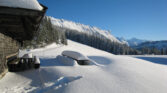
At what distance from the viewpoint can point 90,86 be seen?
15.0ft

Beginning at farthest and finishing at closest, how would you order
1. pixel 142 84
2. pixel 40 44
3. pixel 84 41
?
pixel 84 41
pixel 40 44
pixel 142 84

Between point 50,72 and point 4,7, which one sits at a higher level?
point 4,7

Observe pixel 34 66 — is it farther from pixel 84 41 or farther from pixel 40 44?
pixel 84 41

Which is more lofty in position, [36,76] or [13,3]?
[13,3]

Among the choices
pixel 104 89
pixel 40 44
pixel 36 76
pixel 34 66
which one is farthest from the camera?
pixel 40 44

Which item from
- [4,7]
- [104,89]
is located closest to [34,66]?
[104,89]

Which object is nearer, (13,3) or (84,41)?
(13,3)

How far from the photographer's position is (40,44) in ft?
100

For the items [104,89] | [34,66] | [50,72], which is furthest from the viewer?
[34,66]

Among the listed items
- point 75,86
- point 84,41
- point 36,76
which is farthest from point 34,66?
point 84,41

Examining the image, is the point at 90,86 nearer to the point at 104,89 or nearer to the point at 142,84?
the point at 104,89

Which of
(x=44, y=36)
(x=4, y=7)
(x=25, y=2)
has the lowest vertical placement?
(x=4, y=7)

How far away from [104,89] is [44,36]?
30.4 m

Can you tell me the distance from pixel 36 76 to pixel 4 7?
504 centimetres
